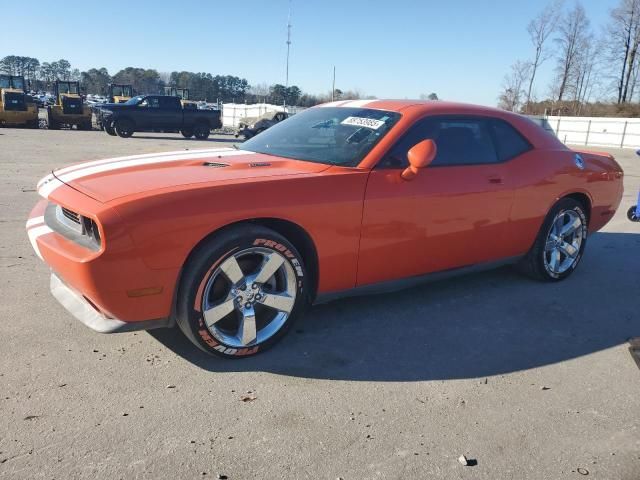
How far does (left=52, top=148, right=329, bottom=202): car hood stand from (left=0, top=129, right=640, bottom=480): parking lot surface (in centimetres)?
95

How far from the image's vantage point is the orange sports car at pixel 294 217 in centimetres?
266

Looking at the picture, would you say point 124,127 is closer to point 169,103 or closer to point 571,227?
point 169,103

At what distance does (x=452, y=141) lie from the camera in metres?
3.92

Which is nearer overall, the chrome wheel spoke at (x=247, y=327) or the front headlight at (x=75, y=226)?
the front headlight at (x=75, y=226)

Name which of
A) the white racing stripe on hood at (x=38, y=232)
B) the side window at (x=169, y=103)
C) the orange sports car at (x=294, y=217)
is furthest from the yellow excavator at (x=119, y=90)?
the white racing stripe on hood at (x=38, y=232)

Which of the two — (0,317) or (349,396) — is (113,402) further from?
(0,317)

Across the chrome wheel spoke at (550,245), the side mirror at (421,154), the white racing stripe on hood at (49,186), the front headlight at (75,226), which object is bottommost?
the chrome wheel spoke at (550,245)

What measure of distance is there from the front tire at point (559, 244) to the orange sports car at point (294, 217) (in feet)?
0.07

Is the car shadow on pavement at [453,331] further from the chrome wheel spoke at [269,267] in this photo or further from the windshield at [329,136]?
the windshield at [329,136]

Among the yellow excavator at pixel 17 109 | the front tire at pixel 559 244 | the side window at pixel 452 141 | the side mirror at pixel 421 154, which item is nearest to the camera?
the side mirror at pixel 421 154

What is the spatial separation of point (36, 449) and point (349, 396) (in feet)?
4.72

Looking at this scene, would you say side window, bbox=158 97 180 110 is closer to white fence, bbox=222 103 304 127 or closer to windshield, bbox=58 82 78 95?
windshield, bbox=58 82 78 95

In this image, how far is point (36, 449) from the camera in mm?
2195

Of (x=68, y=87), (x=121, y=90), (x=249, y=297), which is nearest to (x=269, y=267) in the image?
(x=249, y=297)
